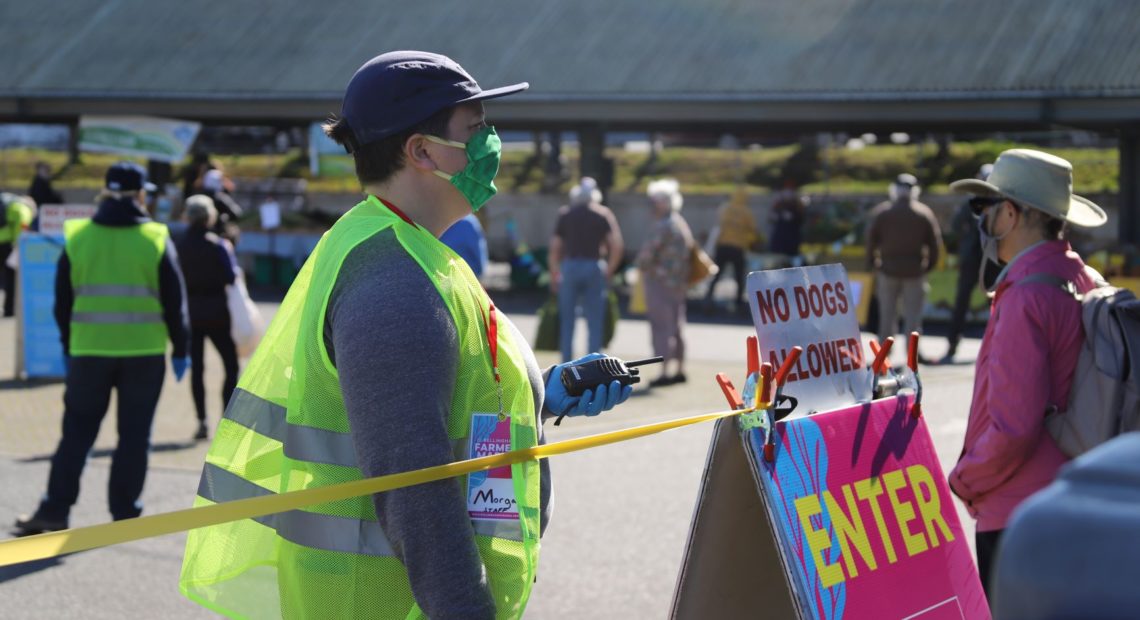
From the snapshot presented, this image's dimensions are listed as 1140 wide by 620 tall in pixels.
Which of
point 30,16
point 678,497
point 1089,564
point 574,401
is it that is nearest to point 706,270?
point 678,497

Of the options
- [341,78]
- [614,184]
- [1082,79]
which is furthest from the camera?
[614,184]

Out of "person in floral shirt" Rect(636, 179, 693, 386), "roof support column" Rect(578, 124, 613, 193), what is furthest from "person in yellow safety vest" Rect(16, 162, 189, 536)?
"roof support column" Rect(578, 124, 613, 193)

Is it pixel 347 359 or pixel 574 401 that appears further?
pixel 574 401

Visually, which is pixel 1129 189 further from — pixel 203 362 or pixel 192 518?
pixel 192 518

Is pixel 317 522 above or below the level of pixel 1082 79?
below

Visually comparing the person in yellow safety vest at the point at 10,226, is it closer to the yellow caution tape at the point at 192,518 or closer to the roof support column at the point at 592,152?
the roof support column at the point at 592,152

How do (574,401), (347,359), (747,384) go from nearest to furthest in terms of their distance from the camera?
(347,359) < (574,401) < (747,384)

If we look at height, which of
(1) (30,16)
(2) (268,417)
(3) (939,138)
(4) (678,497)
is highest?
(1) (30,16)

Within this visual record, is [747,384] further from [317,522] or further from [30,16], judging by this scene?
[30,16]

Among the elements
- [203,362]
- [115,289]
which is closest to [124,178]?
[115,289]

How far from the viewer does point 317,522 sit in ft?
8.84

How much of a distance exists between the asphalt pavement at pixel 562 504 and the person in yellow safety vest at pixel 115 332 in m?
0.36

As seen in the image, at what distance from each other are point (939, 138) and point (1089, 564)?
88.6 ft

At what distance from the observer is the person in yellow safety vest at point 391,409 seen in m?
2.53
